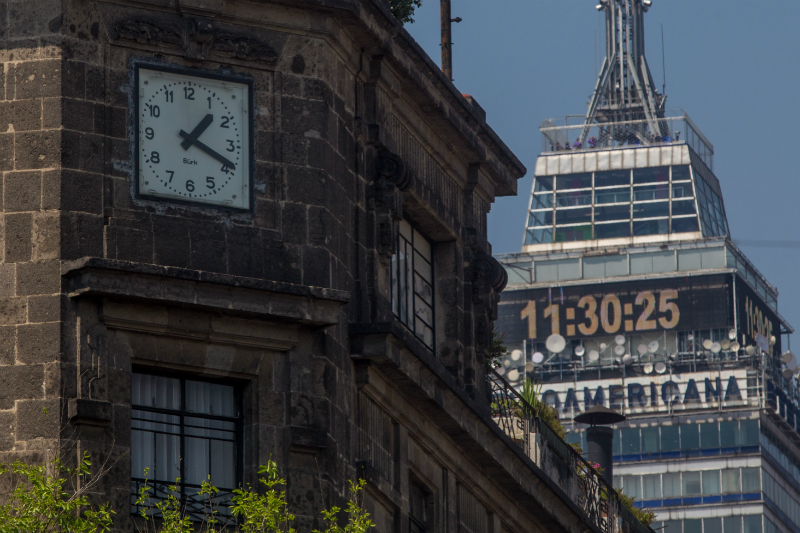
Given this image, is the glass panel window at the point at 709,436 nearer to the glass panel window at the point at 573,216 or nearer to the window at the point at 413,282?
the glass panel window at the point at 573,216

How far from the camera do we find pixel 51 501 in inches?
772

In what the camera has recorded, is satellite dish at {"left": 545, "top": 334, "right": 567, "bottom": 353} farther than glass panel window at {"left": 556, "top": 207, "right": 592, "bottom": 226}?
No

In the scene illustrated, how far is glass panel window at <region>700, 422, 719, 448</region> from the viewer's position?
16325cm

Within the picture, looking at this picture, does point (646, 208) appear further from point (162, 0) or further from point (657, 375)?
point (162, 0)

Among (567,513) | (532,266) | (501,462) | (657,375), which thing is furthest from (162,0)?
(532,266)

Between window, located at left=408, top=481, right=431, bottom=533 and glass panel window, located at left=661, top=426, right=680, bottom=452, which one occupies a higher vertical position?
glass panel window, located at left=661, top=426, right=680, bottom=452

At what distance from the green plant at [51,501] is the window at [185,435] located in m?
1.24

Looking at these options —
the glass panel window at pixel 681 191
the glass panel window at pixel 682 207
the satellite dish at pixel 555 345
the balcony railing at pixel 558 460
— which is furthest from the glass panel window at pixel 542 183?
the balcony railing at pixel 558 460

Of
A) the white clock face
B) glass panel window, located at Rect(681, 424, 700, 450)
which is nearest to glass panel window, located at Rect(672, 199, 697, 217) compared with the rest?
glass panel window, located at Rect(681, 424, 700, 450)

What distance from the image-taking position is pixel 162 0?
25312 mm

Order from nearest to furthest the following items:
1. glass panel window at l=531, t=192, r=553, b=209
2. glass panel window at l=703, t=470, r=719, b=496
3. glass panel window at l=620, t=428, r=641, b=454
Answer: glass panel window at l=703, t=470, r=719, b=496, glass panel window at l=620, t=428, r=641, b=454, glass panel window at l=531, t=192, r=553, b=209

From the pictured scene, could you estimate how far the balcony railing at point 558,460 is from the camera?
110 ft

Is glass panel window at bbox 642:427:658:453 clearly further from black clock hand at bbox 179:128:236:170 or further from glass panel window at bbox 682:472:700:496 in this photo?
black clock hand at bbox 179:128:236:170

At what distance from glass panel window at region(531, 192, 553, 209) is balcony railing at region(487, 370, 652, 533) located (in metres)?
153
